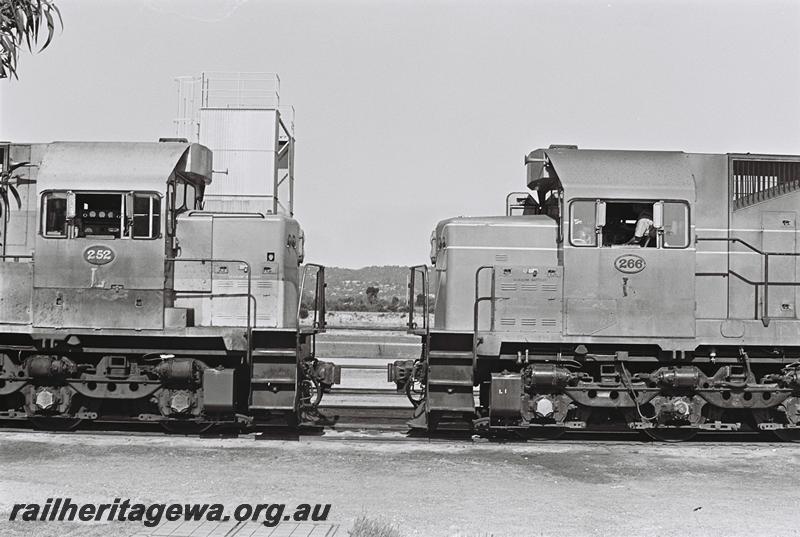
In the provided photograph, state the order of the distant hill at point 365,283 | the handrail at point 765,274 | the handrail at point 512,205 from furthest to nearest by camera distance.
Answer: the distant hill at point 365,283
the handrail at point 512,205
the handrail at point 765,274

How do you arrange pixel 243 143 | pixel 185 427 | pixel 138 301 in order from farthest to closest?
pixel 243 143, pixel 185 427, pixel 138 301

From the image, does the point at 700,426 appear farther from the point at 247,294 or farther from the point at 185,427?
the point at 185,427

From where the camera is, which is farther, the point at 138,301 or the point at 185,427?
the point at 185,427

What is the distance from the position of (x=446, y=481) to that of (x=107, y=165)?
21.7 ft

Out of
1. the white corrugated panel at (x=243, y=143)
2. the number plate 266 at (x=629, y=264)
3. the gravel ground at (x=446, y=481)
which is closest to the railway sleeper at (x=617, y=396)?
the gravel ground at (x=446, y=481)

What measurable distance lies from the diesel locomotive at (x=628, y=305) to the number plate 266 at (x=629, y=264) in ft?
0.05

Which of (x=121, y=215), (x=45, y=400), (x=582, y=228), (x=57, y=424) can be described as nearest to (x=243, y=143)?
(x=121, y=215)

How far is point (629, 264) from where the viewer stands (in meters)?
10.4

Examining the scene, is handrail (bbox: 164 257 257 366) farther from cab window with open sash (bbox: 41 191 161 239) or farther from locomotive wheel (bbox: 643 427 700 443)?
locomotive wheel (bbox: 643 427 700 443)

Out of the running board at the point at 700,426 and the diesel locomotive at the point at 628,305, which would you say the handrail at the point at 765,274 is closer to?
the diesel locomotive at the point at 628,305

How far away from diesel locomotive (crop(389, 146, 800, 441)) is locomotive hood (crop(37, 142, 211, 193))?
13.6 feet

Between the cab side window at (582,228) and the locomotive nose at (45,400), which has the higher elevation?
the cab side window at (582,228)

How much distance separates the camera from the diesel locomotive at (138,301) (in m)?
10.5

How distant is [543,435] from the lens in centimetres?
1092
